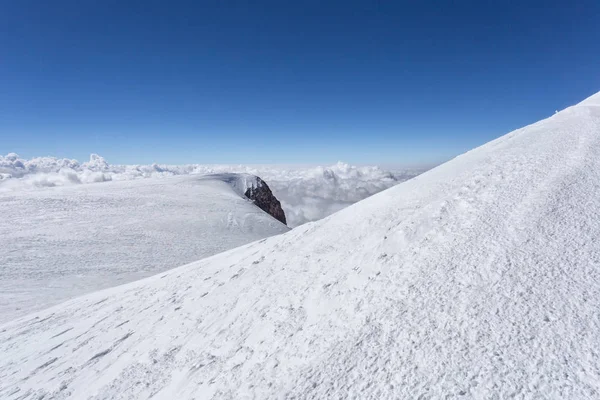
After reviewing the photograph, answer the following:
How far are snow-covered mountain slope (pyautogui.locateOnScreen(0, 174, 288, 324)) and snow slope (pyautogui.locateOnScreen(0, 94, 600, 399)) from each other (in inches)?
169

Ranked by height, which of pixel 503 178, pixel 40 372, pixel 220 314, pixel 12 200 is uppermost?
pixel 12 200

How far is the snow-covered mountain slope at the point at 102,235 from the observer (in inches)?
493

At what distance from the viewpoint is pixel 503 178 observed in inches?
295

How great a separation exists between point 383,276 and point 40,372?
6.98m

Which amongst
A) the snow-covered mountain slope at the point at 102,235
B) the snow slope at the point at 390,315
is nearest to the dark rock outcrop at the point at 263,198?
the snow-covered mountain slope at the point at 102,235

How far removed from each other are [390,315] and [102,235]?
64.1 ft

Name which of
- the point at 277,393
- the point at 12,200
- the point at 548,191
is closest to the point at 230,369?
the point at 277,393

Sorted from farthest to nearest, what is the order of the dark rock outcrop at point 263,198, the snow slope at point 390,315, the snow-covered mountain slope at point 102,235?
1. the dark rock outcrop at point 263,198
2. the snow-covered mountain slope at point 102,235
3. the snow slope at point 390,315

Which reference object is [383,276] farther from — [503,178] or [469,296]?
[503,178]

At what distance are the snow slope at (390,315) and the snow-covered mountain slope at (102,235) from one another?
14.1 ft

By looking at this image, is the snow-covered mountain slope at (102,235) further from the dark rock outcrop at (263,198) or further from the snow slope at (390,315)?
the dark rock outcrop at (263,198)

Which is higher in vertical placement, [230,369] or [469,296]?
[469,296]

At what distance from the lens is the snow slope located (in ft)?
10.9

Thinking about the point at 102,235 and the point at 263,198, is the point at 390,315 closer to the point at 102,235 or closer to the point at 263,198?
the point at 102,235
